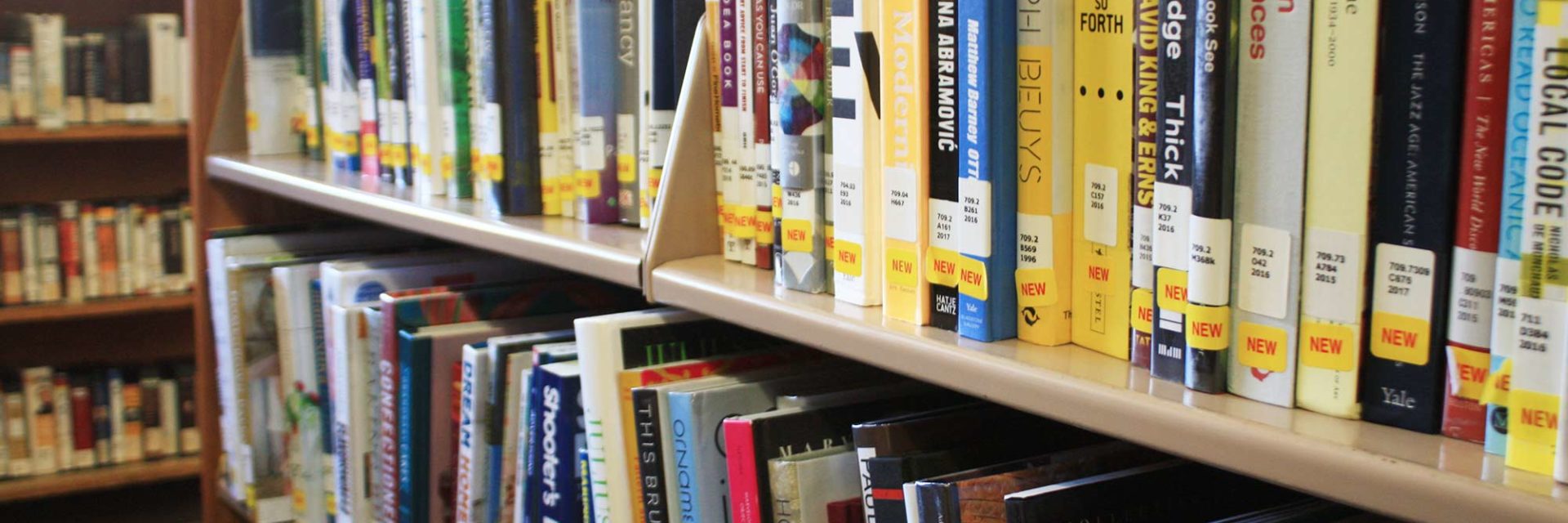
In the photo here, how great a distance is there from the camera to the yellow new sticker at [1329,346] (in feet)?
1.78

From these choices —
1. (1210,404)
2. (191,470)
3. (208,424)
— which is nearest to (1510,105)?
(1210,404)

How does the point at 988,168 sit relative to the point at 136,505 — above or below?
above

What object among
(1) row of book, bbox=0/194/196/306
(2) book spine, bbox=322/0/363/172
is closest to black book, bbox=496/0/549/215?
(2) book spine, bbox=322/0/363/172

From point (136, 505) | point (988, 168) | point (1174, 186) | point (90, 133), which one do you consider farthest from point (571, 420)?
point (136, 505)

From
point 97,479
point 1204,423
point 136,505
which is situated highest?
point 1204,423

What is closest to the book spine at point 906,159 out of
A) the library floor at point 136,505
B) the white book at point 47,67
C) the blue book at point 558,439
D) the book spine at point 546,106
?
the blue book at point 558,439

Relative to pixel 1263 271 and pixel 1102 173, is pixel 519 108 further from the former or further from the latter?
pixel 1263 271

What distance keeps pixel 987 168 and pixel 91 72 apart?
249cm

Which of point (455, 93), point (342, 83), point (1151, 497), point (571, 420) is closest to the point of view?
point (1151, 497)

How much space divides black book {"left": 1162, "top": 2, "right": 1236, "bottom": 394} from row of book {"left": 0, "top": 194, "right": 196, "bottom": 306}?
2492 millimetres

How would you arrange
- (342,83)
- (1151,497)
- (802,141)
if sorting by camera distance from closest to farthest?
(1151,497) → (802,141) → (342,83)

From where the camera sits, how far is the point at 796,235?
2.81 ft

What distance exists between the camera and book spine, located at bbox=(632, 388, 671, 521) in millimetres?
918

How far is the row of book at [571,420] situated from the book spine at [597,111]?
117 mm
